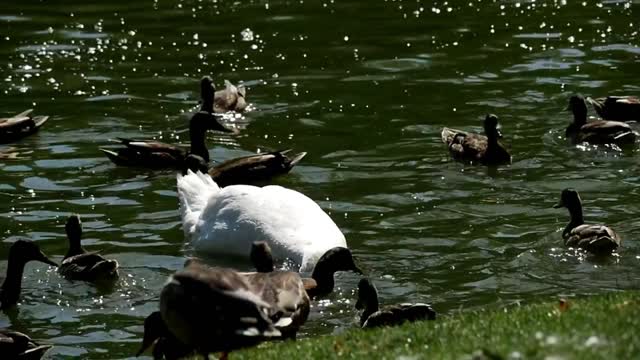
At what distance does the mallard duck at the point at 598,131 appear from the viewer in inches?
741

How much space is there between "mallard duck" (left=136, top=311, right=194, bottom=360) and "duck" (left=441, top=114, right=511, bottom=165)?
268 inches

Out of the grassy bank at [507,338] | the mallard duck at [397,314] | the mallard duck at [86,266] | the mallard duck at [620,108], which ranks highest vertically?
the grassy bank at [507,338]

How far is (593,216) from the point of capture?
52.9ft

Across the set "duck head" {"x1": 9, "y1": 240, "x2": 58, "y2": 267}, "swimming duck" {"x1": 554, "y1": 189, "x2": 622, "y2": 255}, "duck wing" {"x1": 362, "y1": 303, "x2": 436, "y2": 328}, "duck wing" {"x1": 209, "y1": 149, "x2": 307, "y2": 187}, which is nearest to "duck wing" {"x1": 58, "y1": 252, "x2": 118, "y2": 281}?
"duck head" {"x1": 9, "y1": 240, "x2": 58, "y2": 267}

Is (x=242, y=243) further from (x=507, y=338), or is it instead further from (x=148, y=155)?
(x=507, y=338)

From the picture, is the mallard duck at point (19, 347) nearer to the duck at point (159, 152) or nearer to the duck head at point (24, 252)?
the duck head at point (24, 252)

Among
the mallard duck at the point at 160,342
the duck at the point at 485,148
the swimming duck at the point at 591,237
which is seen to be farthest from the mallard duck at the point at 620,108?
the mallard duck at the point at 160,342

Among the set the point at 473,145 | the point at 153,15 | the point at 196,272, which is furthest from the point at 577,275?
the point at 153,15

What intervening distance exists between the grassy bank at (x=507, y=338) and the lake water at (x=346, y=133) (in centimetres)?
243

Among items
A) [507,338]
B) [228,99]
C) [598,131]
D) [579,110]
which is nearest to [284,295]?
[507,338]

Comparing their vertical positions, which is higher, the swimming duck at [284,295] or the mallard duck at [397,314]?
the swimming duck at [284,295]

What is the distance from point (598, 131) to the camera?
18844mm

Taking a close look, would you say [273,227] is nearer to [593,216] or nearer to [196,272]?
[593,216]

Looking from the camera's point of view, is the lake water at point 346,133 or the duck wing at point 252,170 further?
the duck wing at point 252,170
